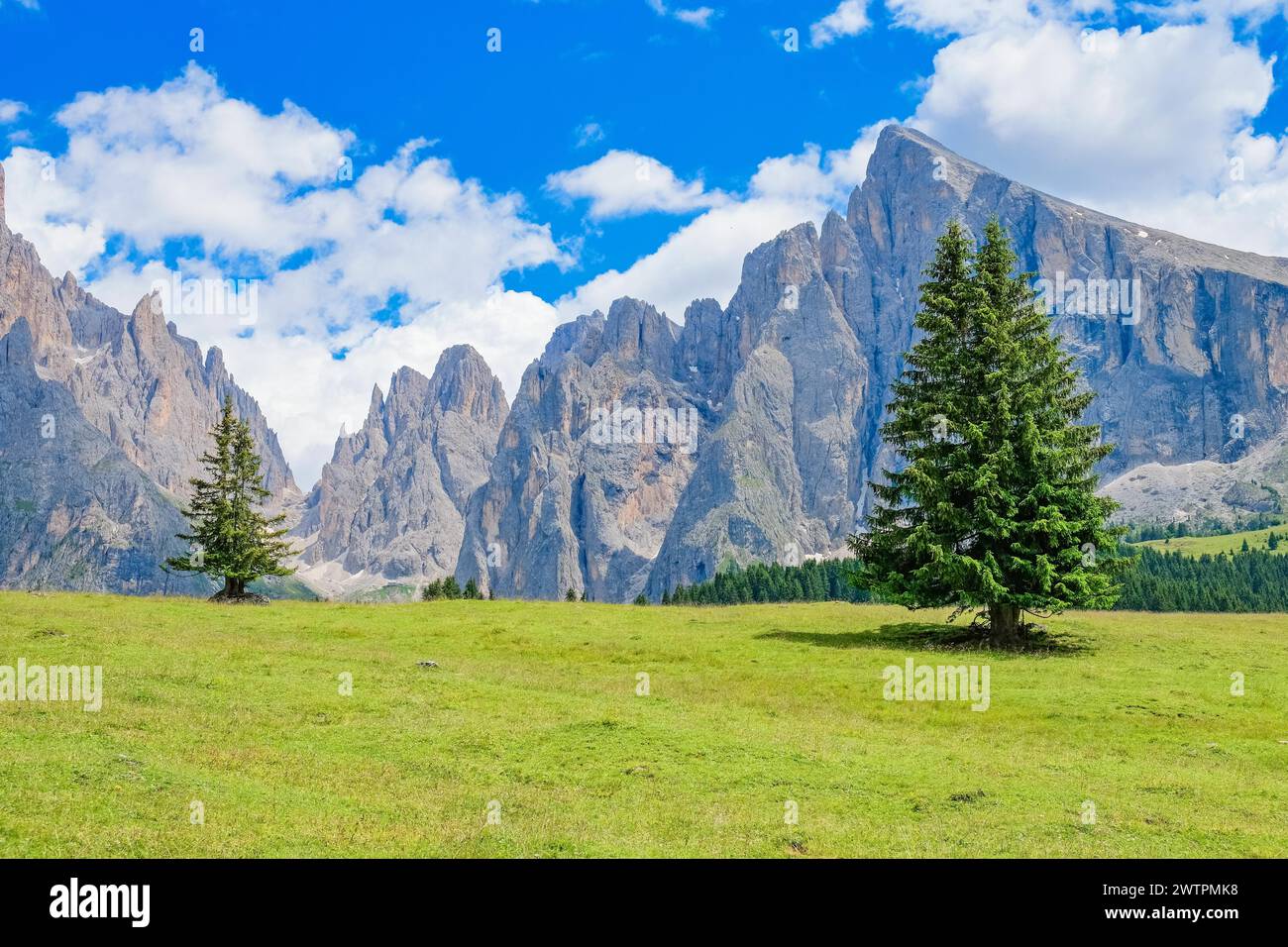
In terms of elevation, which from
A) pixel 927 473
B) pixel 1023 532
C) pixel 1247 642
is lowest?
pixel 1247 642

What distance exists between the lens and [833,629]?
160 feet

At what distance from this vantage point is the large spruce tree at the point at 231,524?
58906 mm

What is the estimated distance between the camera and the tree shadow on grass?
135ft

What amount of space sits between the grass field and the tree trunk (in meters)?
2.30

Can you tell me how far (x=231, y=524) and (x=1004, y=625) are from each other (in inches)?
1905

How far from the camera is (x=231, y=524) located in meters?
59.5

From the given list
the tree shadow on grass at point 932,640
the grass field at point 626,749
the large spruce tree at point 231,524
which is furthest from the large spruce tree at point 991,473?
the large spruce tree at point 231,524

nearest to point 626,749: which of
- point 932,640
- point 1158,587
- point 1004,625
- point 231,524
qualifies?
point 932,640

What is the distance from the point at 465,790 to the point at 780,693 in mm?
16220
